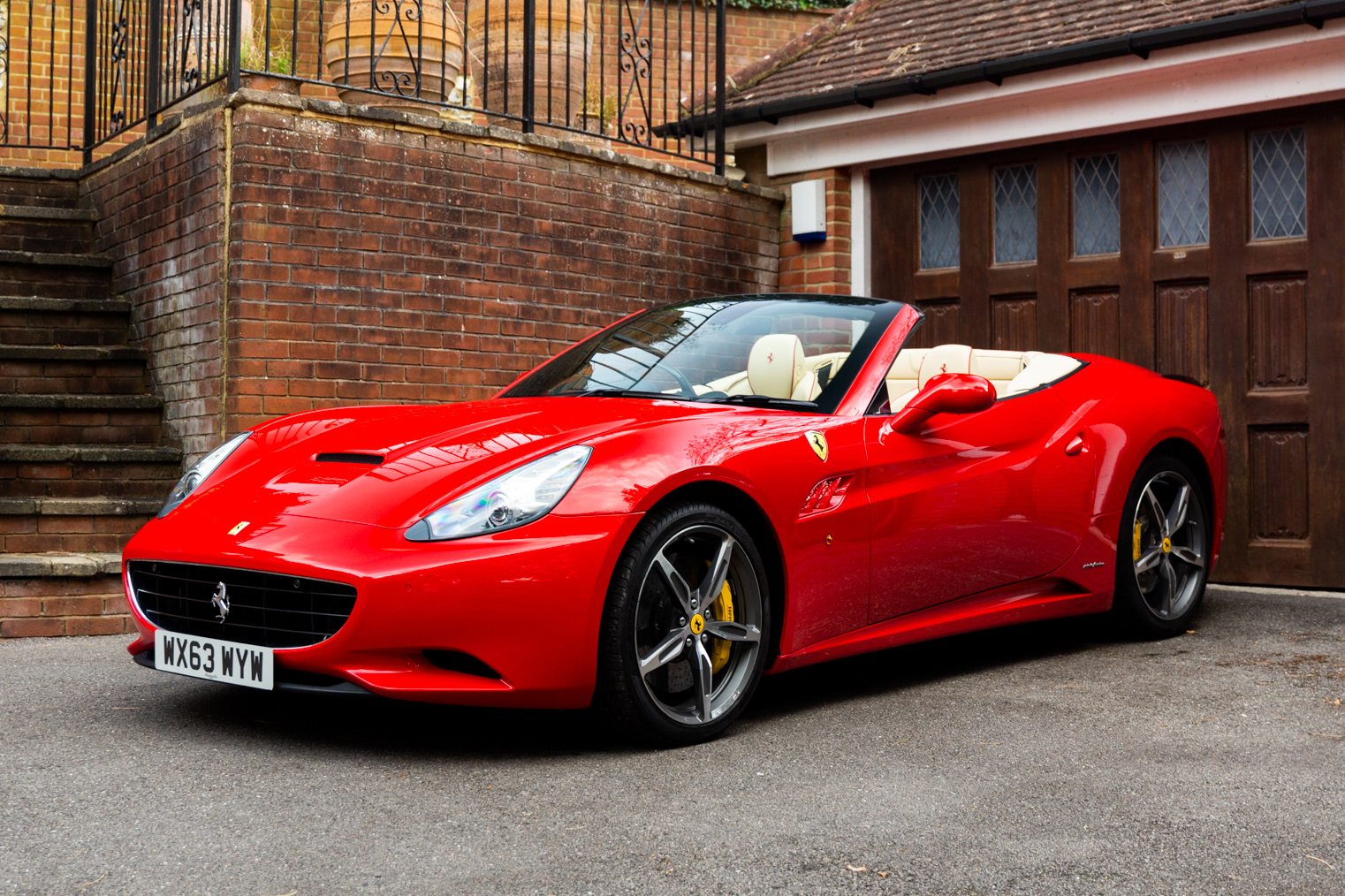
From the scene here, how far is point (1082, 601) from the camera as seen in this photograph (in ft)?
16.7

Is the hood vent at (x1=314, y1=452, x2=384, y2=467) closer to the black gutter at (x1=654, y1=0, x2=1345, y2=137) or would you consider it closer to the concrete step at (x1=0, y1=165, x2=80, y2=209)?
the concrete step at (x1=0, y1=165, x2=80, y2=209)

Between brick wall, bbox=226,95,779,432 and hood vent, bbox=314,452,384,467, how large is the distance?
8.39 ft

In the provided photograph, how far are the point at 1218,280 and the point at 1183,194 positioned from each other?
57cm

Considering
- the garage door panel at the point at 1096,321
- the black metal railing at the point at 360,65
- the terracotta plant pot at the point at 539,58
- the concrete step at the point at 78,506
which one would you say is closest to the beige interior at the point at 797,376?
the garage door panel at the point at 1096,321

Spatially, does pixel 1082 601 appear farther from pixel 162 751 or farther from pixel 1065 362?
pixel 162 751

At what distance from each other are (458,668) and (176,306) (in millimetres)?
4014

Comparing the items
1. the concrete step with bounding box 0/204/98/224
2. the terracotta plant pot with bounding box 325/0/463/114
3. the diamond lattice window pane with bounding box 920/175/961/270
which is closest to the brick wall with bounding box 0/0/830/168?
the terracotta plant pot with bounding box 325/0/463/114

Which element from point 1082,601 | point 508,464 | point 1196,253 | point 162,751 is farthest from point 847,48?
point 162,751

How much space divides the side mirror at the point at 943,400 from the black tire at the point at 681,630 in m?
0.83

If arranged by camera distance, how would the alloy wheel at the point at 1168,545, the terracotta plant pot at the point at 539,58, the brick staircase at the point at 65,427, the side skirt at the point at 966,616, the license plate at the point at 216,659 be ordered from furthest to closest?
the terracotta plant pot at the point at 539,58, the brick staircase at the point at 65,427, the alloy wheel at the point at 1168,545, the side skirt at the point at 966,616, the license plate at the point at 216,659

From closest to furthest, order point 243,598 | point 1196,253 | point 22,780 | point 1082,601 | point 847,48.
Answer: point 22,780, point 243,598, point 1082,601, point 1196,253, point 847,48

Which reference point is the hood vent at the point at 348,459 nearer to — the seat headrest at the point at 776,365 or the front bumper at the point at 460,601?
the front bumper at the point at 460,601

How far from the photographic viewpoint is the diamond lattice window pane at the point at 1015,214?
817 centimetres

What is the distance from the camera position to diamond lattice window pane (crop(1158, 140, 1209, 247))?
24.5ft
